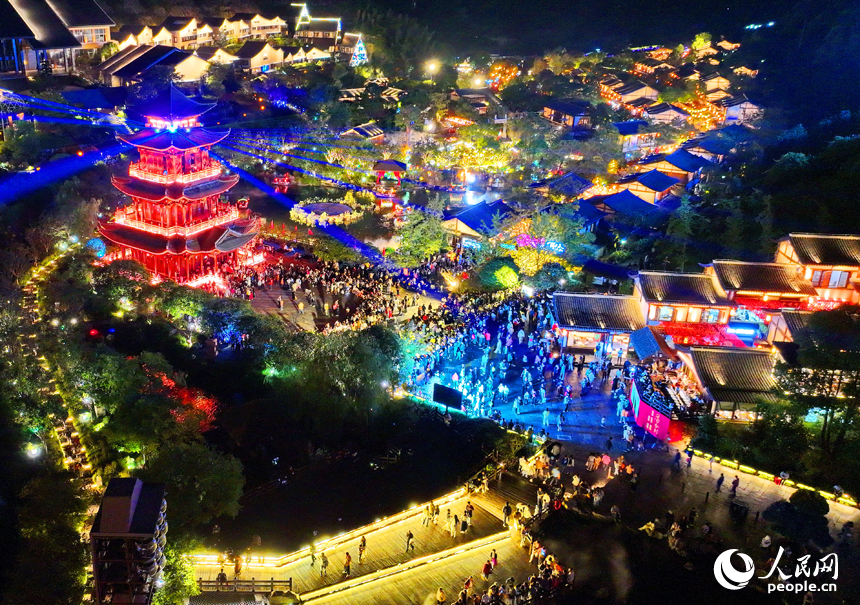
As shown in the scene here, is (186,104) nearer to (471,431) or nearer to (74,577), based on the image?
(471,431)

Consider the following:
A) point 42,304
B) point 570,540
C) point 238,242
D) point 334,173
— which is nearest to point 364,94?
point 334,173

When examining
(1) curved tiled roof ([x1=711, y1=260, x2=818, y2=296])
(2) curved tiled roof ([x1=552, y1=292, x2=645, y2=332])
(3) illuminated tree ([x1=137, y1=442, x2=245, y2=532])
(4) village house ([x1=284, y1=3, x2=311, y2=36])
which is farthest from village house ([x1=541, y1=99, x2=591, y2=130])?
(3) illuminated tree ([x1=137, y1=442, x2=245, y2=532])

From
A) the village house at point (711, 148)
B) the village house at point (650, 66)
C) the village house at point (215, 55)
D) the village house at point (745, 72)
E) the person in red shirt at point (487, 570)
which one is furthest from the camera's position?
the village house at point (650, 66)

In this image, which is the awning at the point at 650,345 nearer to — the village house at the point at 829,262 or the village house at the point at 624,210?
the village house at the point at 829,262

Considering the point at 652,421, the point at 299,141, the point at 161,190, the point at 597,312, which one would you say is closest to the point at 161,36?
the point at 299,141

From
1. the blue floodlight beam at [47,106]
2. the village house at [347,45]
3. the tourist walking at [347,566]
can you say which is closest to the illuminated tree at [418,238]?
the tourist walking at [347,566]

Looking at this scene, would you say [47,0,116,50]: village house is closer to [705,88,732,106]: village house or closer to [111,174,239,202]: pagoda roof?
[111,174,239,202]: pagoda roof

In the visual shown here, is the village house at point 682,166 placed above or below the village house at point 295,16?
below
